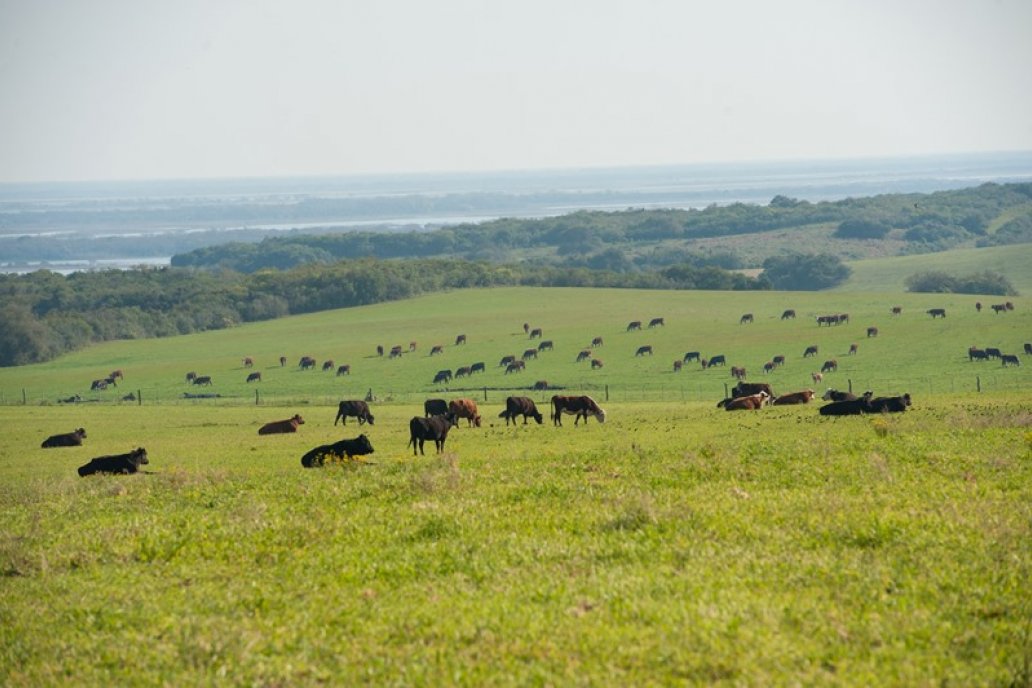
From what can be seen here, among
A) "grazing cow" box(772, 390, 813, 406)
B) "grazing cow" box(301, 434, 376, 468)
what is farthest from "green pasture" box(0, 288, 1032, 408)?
"grazing cow" box(301, 434, 376, 468)

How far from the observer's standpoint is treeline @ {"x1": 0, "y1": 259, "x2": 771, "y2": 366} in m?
105

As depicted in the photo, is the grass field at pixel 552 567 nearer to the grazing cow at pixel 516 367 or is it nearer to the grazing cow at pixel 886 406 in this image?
the grazing cow at pixel 886 406

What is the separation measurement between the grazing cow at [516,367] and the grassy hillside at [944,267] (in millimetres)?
63035

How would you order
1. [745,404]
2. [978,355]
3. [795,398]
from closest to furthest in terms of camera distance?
[745,404] < [795,398] < [978,355]

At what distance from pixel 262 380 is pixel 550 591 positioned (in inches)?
2353

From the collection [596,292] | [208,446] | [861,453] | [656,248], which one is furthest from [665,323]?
[656,248]

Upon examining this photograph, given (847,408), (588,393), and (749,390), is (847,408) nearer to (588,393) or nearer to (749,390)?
(749,390)

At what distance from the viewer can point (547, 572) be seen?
40.9 ft

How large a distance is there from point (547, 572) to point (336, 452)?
1354 cm

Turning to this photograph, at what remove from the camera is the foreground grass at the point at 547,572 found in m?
10.0

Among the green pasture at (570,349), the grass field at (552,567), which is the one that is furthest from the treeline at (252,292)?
the grass field at (552,567)

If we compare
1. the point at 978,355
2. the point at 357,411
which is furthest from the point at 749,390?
the point at 978,355

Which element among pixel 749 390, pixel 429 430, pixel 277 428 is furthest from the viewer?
pixel 749 390

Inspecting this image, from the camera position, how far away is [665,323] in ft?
280
